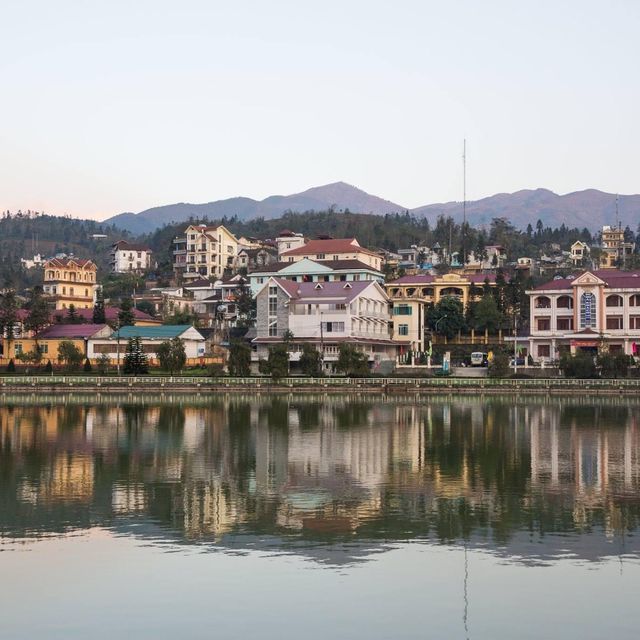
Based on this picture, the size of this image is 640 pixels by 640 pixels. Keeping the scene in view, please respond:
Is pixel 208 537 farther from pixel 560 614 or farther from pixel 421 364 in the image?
pixel 421 364

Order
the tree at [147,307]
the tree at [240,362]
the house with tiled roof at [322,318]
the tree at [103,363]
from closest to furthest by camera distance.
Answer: the tree at [240,362]
the tree at [103,363]
the house with tiled roof at [322,318]
the tree at [147,307]

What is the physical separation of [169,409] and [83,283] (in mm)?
63289

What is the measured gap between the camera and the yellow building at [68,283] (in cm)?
11844

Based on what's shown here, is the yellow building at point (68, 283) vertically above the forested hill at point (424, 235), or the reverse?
the forested hill at point (424, 235)

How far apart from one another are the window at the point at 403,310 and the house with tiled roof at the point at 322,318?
3301 mm

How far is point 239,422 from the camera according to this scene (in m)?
52.8

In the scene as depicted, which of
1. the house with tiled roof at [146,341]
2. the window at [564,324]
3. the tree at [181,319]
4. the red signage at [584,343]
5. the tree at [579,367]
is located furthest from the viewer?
the tree at [181,319]

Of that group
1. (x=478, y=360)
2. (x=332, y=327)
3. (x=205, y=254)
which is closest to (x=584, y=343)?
(x=478, y=360)

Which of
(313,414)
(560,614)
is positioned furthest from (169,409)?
(560,614)

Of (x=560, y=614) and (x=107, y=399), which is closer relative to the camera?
(x=560, y=614)

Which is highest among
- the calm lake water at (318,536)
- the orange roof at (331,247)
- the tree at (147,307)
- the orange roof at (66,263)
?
the orange roof at (331,247)

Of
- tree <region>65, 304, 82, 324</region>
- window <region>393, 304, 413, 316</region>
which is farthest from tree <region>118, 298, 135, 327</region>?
window <region>393, 304, 413, 316</region>

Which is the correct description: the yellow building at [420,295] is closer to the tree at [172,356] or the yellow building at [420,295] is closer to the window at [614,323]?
the window at [614,323]

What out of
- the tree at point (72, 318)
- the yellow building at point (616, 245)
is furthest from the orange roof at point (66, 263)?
the yellow building at point (616, 245)
